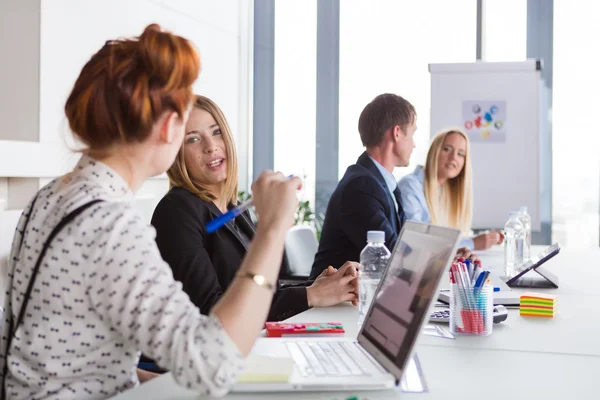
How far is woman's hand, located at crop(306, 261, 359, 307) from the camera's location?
205cm

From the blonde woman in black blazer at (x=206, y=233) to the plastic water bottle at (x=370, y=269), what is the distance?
A: 6 centimetres

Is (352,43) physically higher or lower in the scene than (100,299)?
higher

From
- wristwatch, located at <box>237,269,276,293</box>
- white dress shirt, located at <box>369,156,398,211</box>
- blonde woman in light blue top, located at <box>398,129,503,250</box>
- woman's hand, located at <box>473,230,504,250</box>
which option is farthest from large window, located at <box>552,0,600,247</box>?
wristwatch, located at <box>237,269,276,293</box>

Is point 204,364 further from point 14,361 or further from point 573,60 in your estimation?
point 573,60

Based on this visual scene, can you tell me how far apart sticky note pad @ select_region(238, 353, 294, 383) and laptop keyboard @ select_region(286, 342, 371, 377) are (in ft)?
0.11

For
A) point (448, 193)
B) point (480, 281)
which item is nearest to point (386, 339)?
point (480, 281)

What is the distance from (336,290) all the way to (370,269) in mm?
235

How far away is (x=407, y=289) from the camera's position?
1.30 m

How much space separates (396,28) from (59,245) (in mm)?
5111

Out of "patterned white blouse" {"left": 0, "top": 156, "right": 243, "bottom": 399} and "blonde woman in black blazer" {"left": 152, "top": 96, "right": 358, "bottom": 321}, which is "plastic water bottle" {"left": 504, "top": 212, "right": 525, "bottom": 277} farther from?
"patterned white blouse" {"left": 0, "top": 156, "right": 243, "bottom": 399}

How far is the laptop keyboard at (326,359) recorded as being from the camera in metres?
1.24

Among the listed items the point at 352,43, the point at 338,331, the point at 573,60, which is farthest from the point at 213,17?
the point at 338,331

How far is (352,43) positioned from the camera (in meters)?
5.93

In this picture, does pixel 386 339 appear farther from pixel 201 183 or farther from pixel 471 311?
pixel 201 183
